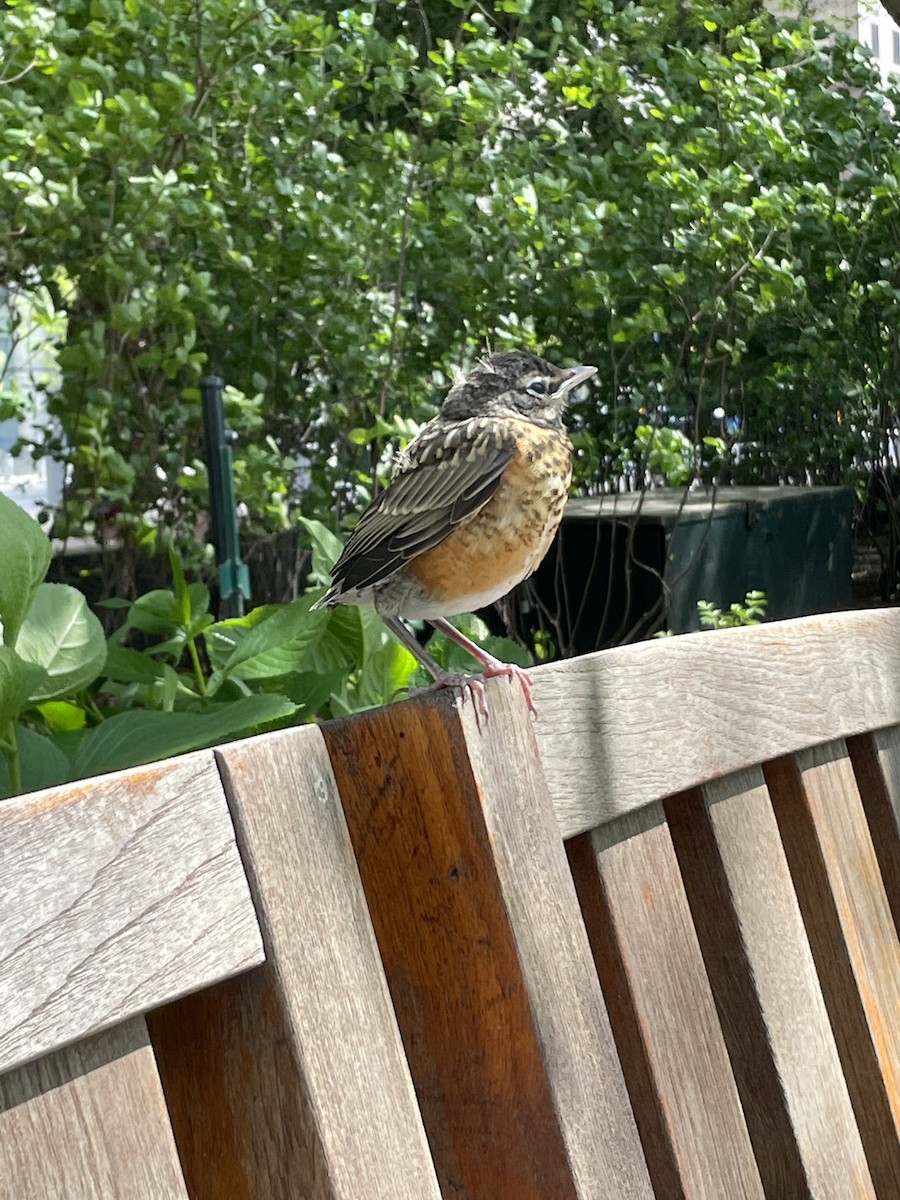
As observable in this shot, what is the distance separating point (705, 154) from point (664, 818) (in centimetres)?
319

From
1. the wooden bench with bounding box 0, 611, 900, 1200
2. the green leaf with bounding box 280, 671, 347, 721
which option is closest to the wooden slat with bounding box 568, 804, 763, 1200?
the wooden bench with bounding box 0, 611, 900, 1200

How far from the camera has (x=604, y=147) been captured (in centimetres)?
545

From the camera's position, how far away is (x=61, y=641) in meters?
1.42

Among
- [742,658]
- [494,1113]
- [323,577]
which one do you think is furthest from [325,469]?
[494,1113]

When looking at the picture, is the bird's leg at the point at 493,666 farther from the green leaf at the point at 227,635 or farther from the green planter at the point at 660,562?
the green planter at the point at 660,562

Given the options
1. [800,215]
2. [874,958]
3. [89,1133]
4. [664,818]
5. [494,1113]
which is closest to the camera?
[89,1133]

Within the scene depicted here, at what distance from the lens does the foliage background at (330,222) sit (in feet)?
11.5

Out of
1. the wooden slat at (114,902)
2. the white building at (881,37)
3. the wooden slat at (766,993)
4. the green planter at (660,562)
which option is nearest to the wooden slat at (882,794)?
the wooden slat at (766,993)

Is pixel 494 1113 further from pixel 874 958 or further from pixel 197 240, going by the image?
pixel 197 240

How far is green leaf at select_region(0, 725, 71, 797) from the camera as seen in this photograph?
4.36ft

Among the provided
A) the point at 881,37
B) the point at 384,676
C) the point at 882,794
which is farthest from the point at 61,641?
the point at 881,37

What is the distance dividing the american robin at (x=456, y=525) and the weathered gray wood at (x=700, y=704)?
0.44 meters

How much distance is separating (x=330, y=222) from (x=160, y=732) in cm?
252

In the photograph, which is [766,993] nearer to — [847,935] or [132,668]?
[847,935]
